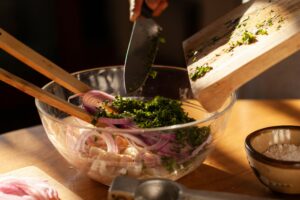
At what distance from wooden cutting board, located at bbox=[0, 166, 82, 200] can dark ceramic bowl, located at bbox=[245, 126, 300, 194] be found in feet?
1.23

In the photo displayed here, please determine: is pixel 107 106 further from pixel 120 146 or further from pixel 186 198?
pixel 186 198

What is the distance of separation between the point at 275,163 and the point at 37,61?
1.76 feet

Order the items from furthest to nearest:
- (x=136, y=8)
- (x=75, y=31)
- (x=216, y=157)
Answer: (x=75, y=31) < (x=136, y=8) < (x=216, y=157)

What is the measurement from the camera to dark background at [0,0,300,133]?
2852 millimetres

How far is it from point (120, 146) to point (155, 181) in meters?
0.17

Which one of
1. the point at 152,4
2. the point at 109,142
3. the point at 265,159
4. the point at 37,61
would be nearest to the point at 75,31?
the point at 152,4

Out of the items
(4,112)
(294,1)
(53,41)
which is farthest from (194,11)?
(294,1)

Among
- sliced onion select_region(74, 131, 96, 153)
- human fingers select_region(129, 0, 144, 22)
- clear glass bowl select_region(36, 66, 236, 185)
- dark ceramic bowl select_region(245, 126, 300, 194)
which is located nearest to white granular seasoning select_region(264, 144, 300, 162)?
dark ceramic bowl select_region(245, 126, 300, 194)

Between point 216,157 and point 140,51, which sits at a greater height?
point 140,51

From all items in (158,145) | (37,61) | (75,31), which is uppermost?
(75,31)

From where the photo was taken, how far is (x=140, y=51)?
135 centimetres

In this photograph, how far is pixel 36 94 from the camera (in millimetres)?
1055

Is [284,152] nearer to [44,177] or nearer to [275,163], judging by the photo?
[275,163]

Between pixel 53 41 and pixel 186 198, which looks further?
pixel 53 41
